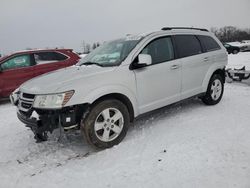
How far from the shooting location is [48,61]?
8383mm

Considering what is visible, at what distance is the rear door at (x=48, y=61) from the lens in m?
8.19

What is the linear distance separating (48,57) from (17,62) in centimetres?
99

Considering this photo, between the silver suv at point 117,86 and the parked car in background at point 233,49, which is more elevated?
the silver suv at point 117,86

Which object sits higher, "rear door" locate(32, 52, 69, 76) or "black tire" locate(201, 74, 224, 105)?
"rear door" locate(32, 52, 69, 76)

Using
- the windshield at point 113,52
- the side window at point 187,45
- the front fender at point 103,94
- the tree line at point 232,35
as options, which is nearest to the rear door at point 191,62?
the side window at point 187,45

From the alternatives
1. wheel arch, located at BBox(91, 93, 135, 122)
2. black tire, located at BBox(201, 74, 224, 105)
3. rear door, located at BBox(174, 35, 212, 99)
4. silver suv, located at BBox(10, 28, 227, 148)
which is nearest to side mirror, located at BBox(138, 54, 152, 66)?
silver suv, located at BBox(10, 28, 227, 148)

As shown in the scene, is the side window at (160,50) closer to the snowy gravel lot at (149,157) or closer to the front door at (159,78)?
the front door at (159,78)

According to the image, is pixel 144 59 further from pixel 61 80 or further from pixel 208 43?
pixel 208 43

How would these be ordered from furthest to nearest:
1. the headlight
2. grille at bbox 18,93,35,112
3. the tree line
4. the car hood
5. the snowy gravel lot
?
the tree line < grille at bbox 18,93,35,112 < the car hood < the headlight < the snowy gravel lot

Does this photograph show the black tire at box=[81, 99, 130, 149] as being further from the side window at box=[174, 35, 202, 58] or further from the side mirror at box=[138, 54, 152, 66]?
A: the side window at box=[174, 35, 202, 58]

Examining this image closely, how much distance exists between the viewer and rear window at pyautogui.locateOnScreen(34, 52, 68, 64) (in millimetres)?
8266

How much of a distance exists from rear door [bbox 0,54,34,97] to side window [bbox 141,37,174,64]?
489 cm

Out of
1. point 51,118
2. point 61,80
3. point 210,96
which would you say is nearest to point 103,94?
point 61,80

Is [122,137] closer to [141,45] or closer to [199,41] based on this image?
[141,45]
